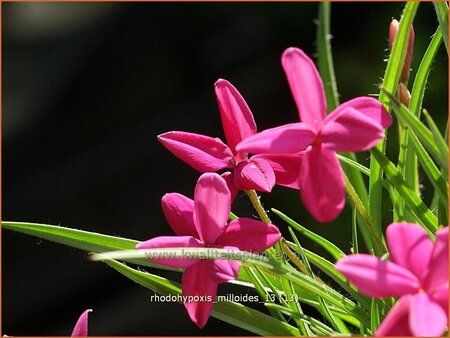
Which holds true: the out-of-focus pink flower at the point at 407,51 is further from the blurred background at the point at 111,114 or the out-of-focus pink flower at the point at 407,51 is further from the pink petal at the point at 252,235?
the blurred background at the point at 111,114

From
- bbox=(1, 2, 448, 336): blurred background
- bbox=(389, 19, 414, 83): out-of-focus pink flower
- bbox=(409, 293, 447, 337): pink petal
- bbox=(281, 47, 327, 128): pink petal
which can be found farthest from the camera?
bbox=(1, 2, 448, 336): blurred background

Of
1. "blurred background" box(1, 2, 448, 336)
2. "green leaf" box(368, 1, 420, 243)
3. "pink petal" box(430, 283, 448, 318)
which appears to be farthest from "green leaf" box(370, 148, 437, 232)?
"blurred background" box(1, 2, 448, 336)

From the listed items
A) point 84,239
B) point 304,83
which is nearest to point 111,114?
point 84,239

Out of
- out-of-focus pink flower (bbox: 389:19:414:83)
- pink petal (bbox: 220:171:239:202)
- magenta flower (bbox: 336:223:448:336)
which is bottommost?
magenta flower (bbox: 336:223:448:336)

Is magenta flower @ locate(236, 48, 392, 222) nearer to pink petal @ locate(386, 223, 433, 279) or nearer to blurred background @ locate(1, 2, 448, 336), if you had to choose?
pink petal @ locate(386, 223, 433, 279)

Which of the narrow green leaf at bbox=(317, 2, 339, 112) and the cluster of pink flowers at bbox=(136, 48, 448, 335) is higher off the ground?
the narrow green leaf at bbox=(317, 2, 339, 112)

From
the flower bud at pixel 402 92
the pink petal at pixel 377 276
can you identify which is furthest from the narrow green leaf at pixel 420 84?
the pink petal at pixel 377 276

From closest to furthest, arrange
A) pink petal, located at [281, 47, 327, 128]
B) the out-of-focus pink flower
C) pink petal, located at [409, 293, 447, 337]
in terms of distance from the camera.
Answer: pink petal, located at [409, 293, 447, 337] < pink petal, located at [281, 47, 327, 128] < the out-of-focus pink flower

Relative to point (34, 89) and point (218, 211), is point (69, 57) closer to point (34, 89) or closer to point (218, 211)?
point (34, 89)

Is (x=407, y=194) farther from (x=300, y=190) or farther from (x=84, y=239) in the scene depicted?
(x=84, y=239)
